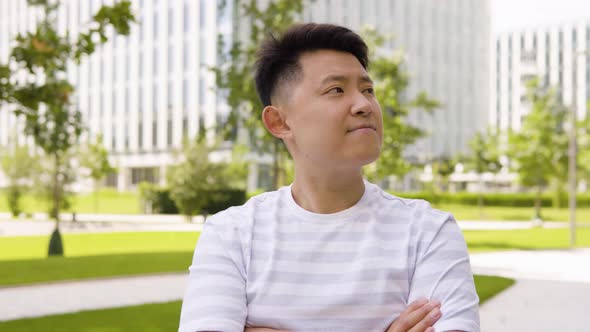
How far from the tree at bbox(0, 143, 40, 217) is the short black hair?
1629 inches

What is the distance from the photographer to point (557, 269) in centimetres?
1478

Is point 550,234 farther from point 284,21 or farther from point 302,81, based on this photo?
point 302,81

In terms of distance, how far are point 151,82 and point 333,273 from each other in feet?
191

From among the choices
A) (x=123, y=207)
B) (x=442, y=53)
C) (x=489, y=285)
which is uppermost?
(x=442, y=53)

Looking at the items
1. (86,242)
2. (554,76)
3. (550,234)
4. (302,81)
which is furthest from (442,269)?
(554,76)

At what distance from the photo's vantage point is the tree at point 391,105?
23.8 metres

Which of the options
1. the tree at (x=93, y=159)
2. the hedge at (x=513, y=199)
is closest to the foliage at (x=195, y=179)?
the tree at (x=93, y=159)

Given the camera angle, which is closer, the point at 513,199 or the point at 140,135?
the point at 513,199

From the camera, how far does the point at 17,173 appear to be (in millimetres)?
42500

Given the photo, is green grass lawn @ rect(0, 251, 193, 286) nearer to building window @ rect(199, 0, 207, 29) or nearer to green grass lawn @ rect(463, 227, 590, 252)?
green grass lawn @ rect(463, 227, 590, 252)

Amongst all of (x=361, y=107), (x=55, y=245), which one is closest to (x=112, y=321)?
(x=361, y=107)

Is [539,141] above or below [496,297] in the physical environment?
above

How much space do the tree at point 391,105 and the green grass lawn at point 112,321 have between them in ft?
49.1

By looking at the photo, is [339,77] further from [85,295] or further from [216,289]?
[85,295]
